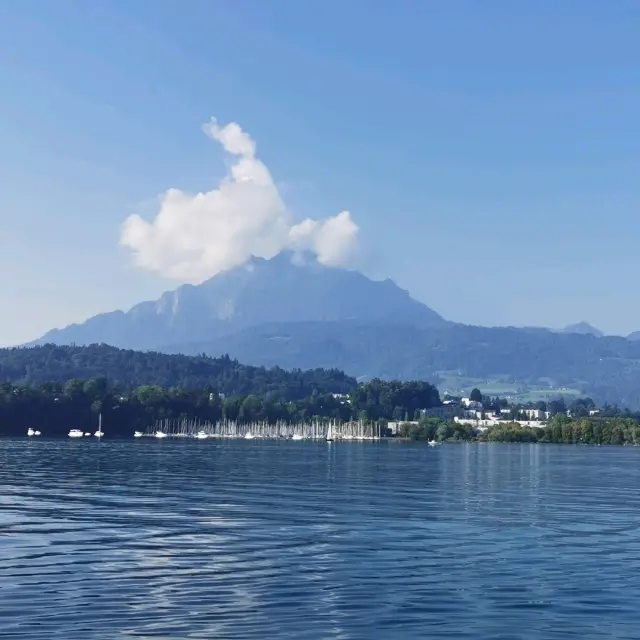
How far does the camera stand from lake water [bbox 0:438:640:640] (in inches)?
944

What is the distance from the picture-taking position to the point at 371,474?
87.9 m

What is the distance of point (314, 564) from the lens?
105 ft

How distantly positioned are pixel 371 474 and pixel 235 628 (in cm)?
6536

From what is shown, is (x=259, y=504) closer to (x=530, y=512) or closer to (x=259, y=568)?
(x=530, y=512)

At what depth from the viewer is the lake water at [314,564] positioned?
24.0m

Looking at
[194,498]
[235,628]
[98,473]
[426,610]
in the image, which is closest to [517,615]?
[426,610]

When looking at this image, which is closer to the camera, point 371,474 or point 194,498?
point 194,498

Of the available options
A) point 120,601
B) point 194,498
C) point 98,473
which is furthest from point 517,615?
point 98,473

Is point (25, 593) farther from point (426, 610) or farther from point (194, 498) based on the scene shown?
point (194, 498)

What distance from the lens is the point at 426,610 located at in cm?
Answer: 2558

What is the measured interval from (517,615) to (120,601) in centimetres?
990

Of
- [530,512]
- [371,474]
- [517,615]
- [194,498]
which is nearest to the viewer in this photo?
[517,615]

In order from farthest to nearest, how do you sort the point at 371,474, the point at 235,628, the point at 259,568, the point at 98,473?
the point at 371,474
the point at 98,473
the point at 259,568
the point at 235,628

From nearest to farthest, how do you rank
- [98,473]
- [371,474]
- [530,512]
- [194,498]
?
[530,512], [194,498], [98,473], [371,474]
